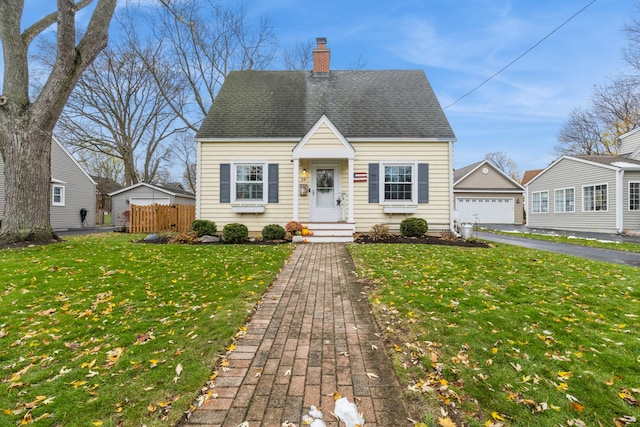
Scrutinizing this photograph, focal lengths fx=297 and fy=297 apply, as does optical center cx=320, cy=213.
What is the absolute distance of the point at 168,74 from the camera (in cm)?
2256

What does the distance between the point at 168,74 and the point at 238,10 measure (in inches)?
281

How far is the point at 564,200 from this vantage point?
1847 centimetres

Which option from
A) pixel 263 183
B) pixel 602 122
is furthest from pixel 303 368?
pixel 602 122

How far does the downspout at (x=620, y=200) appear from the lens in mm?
14672

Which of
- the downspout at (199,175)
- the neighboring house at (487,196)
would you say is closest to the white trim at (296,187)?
the downspout at (199,175)

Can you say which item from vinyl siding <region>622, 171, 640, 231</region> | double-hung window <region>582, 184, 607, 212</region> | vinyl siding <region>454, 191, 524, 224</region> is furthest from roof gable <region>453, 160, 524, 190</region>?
vinyl siding <region>622, 171, 640, 231</region>

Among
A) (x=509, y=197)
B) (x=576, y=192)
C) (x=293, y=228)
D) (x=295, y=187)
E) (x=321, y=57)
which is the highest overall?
(x=321, y=57)

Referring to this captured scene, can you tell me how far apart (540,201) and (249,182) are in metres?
20.1

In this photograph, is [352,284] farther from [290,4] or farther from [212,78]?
[212,78]

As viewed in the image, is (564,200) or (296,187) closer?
(296,187)

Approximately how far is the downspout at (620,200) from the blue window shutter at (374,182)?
42.2 ft

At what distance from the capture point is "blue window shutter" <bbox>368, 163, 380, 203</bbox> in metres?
11.6

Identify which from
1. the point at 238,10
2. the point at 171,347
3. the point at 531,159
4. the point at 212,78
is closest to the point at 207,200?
the point at 171,347

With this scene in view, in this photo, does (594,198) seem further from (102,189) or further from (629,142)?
(102,189)
